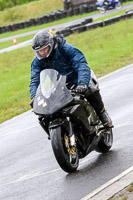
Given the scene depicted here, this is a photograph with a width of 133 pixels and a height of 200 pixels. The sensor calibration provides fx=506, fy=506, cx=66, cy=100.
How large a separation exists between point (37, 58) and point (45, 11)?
183ft

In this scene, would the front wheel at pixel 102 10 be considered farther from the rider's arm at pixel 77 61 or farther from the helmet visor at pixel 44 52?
the helmet visor at pixel 44 52

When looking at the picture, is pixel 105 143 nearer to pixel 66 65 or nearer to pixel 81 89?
pixel 81 89

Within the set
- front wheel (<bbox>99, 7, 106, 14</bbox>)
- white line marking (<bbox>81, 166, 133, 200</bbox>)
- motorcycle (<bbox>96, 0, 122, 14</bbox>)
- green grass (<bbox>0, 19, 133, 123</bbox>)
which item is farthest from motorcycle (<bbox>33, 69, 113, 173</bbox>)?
motorcycle (<bbox>96, 0, 122, 14</bbox>)

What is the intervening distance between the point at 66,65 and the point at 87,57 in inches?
599

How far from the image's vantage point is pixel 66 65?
22.4 feet

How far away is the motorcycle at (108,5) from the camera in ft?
156

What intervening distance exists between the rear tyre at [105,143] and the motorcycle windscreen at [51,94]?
3.71 ft

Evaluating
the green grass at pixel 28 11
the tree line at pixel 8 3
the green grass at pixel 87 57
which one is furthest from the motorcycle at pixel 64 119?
the tree line at pixel 8 3

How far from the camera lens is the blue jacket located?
21.8 ft

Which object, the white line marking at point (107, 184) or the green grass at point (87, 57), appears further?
the green grass at point (87, 57)

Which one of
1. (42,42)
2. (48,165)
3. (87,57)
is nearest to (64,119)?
(42,42)

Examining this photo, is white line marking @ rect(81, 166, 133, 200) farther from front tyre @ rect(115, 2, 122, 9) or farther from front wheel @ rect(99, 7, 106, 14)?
front tyre @ rect(115, 2, 122, 9)

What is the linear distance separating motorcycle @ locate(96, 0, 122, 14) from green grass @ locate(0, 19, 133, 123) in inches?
618

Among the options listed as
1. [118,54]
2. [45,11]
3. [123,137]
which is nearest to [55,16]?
[45,11]
